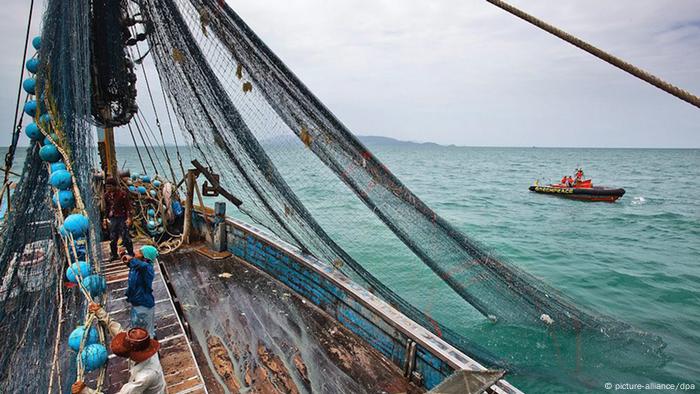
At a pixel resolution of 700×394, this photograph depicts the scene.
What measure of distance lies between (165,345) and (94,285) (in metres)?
1.80

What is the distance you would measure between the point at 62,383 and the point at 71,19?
4.15m

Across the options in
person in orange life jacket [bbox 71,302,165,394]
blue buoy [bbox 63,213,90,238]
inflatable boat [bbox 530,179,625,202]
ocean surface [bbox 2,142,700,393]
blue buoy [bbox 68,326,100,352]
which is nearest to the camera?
blue buoy [bbox 68,326,100,352]

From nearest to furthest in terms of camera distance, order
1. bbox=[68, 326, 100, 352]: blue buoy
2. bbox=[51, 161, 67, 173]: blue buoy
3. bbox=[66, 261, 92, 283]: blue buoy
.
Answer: bbox=[68, 326, 100, 352]: blue buoy
bbox=[66, 261, 92, 283]: blue buoy
bbox=[51, 161, 67, 173]: blue buoy

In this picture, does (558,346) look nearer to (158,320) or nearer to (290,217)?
(290,217)

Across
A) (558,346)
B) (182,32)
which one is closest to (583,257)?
(558,346)

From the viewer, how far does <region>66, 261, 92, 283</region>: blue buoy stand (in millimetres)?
2829

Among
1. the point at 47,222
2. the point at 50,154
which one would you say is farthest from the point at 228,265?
the point at 50,154

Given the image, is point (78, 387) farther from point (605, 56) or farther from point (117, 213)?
point (117, 213)

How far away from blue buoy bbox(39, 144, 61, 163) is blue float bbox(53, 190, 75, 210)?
46 cm

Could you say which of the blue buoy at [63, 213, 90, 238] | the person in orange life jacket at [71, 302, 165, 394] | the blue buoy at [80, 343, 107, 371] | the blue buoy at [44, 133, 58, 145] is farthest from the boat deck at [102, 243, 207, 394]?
the blue buoy at [63, 213, 90, 238]

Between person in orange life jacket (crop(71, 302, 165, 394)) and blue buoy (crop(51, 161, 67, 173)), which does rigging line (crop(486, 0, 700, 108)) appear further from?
blue buoy (crop(51, 161, 67, 173))

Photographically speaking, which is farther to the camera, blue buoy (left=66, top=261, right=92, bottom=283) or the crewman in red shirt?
the crewman in red shirt

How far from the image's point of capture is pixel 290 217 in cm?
569

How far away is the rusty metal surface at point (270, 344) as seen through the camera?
4.05 m
